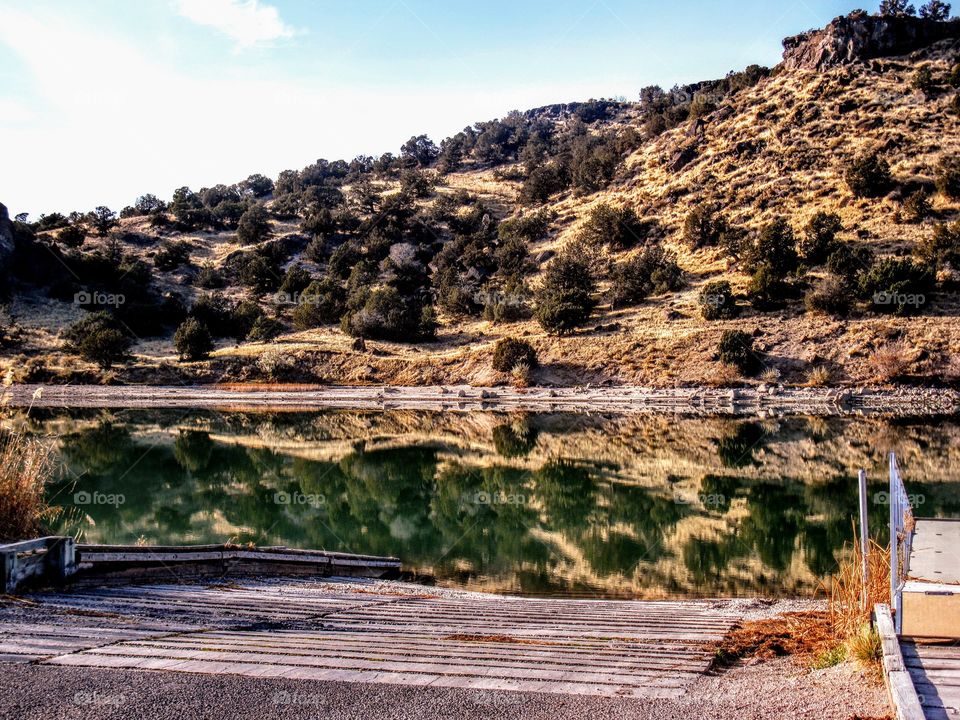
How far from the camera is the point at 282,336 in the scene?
56094 millimetres

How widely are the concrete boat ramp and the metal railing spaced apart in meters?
1.43

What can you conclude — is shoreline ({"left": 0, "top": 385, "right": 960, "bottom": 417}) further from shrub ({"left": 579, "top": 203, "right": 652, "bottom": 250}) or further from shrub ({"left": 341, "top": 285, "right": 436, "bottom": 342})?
shrub ({"left": 579, "top": 203, "right": 652, "bottom": 250})

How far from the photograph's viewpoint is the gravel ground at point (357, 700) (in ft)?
14.7

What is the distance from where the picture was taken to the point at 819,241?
156ft

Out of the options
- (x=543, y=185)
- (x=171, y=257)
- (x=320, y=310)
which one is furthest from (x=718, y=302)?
(x=171, y=257)

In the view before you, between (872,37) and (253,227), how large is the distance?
63317 millimetres

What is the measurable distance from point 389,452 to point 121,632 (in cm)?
2078

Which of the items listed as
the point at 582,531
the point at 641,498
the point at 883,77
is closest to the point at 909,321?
the point at 641,498

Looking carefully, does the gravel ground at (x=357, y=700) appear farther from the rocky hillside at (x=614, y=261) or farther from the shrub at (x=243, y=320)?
the shrub at (x=243, y=320)

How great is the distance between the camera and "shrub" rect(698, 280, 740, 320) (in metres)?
44.2

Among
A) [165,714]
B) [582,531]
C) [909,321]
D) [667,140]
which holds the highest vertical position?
[667,140]

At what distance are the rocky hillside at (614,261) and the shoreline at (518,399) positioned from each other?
160 centimetres

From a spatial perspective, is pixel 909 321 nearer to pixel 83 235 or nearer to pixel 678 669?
A: pixel 678 669

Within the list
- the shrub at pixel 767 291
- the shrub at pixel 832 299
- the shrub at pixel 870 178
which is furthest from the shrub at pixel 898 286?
the shrub at pixel 870 178
